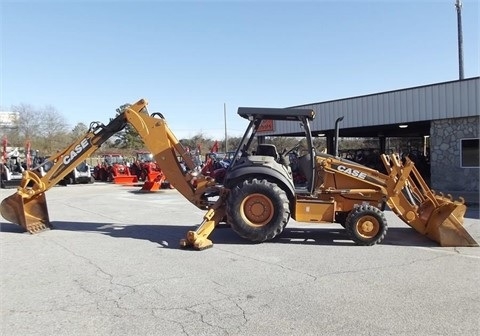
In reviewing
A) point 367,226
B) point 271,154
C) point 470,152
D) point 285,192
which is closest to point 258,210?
point 285,192

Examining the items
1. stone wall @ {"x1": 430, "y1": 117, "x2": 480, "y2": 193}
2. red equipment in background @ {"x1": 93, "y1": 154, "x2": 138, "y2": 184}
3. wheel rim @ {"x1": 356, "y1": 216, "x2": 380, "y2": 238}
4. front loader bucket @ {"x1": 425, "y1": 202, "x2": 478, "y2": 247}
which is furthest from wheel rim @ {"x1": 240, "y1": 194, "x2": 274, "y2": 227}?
red equipment in background @ {"x1": 93, "y1": 154, "x2": 138, "y2": 184}

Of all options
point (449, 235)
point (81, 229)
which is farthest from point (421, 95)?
point (81, 229)

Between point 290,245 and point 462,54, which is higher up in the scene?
point 462,54

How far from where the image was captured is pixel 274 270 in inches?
243

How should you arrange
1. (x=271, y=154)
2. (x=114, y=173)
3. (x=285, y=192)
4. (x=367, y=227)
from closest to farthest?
(x=367, y=227) < (x=285, y=192) < (x=271, y=154) < (x=114, y=173)

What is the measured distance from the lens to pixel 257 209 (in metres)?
7.84

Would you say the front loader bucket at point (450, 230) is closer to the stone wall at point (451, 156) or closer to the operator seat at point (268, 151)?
the operator seat at point (268, 151)

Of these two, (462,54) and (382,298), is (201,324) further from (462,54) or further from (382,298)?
(462,54)

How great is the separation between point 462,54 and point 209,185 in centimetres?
2474

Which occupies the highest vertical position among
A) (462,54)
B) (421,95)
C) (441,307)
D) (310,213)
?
(462,54)

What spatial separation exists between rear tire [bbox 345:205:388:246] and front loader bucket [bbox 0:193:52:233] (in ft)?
20.4

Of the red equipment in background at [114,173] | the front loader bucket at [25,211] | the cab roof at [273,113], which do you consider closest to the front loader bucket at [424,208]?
the cab roof at [273,113]

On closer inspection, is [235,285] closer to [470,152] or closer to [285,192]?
[285,192]

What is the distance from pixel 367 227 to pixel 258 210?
6.25 feet
